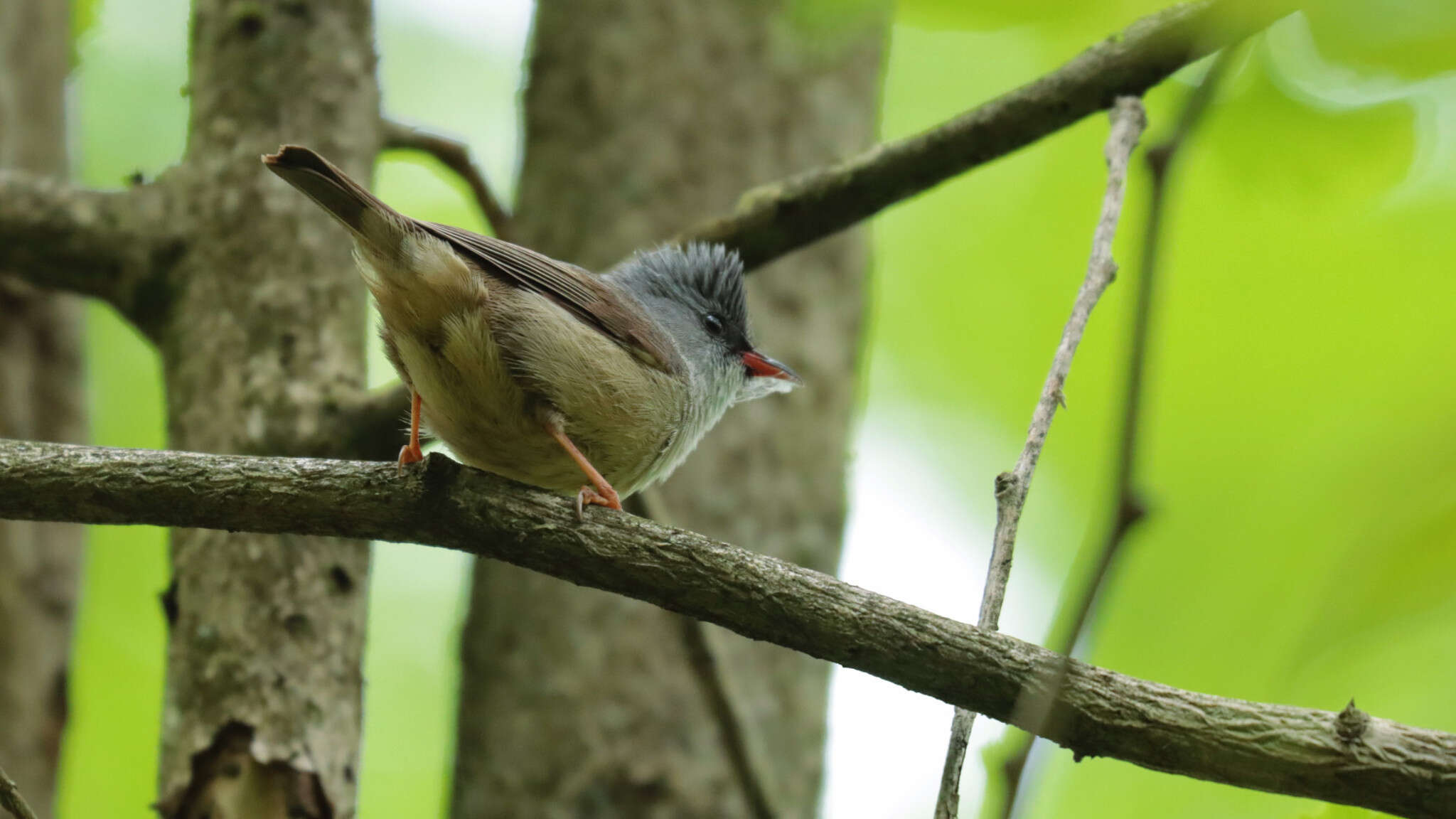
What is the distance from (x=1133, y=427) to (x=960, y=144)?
6.28 feet

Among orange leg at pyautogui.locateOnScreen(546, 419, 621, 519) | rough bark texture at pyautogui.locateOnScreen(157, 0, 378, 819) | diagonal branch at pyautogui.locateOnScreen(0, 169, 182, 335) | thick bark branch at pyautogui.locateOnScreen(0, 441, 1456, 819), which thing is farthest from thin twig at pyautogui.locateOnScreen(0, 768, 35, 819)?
diagonal branch at pyautogui.locateOnScreen(0, 169, 182, 335)

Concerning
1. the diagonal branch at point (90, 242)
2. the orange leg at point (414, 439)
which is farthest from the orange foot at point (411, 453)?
the diagonal branch at point (90, 242)

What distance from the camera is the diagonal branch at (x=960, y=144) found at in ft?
10.9

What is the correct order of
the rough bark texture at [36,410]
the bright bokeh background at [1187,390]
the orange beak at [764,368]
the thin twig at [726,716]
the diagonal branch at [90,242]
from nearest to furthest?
1. the bright bokeh background at [1187,390]
2. the thin twig at [726,716]
3. the diagonal branch at [90,242]
4. the orange beak at [764,368]
5. the rough bark texture at [36,410]

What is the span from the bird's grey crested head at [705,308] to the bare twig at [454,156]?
0.98 metres

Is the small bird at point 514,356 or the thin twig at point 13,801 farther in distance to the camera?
the small bird at point 514,356

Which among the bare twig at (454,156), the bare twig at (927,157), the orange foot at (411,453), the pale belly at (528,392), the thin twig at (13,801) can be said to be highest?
the bare twig at (454,156)

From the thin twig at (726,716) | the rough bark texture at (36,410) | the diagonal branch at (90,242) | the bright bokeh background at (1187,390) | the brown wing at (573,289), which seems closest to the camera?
the bright bokeh background at (1187,390)

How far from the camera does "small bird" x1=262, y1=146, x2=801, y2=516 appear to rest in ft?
11.0

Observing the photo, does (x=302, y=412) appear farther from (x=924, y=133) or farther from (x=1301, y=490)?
(x=1301, y=490)

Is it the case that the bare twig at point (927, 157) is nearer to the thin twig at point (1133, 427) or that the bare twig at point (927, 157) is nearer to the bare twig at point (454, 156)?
the thin twig at point (1133, 427)

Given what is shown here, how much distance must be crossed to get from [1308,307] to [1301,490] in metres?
1.53

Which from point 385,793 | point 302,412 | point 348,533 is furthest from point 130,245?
point 385,793

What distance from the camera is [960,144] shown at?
355 centimetres
